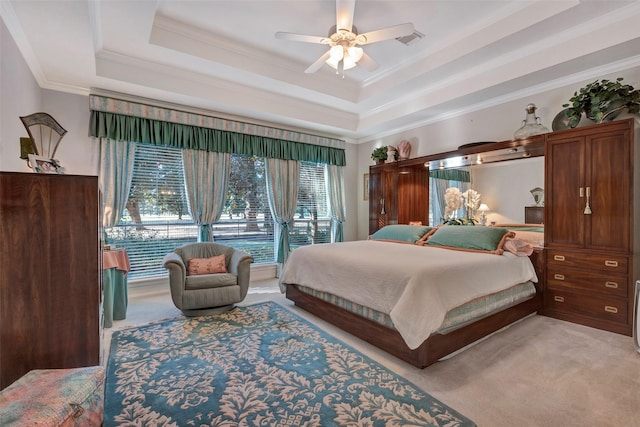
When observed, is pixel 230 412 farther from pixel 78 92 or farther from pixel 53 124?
pixel 78 92

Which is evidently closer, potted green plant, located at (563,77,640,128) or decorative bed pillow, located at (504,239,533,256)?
potted green plant, located at (563,77,640,128)

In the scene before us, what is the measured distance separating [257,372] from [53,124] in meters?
2.74

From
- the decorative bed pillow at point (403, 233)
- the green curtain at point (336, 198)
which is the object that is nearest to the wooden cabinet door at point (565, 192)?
the decorative bed pillow at point (403, 233)

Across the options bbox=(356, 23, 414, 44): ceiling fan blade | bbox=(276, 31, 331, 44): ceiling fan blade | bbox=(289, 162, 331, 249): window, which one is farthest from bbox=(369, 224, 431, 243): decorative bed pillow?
bbox=(276, 31, 331, 44): ceiling fan blade

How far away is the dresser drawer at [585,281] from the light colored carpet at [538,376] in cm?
39

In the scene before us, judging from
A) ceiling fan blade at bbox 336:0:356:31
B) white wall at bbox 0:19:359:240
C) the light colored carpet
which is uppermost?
ceiling fan blade at bbox 336:0:356:31

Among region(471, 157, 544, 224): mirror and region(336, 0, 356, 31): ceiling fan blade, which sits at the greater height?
region(336, 0, 356, 31): ceiling fan blade

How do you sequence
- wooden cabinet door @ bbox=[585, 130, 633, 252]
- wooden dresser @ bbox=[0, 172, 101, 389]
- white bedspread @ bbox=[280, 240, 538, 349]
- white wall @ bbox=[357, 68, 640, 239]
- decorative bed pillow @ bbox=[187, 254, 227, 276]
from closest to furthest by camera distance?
wooden dresser @ bbox=[0, 172, 101, 389]
white bedspread @ bbox=[280, 240, 538, 349]
wooden cabinet door @ bbox=[585, 130, 633, 252]
white wall @ bbox=[357, 68, 640, 239]
decorative bed pillow @ bbox=[187, 254, 227, 276]

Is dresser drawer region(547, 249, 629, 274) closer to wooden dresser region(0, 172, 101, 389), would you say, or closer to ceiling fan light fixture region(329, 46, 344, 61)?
ceiling fan light fixture region(329, 46, 344, 61)

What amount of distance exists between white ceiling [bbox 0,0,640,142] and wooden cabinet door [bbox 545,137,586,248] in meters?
0.90

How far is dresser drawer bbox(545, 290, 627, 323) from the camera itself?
2.85 metres

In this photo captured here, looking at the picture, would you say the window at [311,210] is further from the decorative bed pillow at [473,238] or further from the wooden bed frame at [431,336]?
the decorative bed pillow at [473,238]

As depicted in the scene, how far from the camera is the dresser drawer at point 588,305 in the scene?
2.85 meters

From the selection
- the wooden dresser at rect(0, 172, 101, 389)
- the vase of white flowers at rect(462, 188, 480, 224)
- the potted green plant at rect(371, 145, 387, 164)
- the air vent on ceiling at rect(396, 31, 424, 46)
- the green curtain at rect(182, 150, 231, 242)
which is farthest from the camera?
the potted green plant at rect(371, 145, 387, 164)
